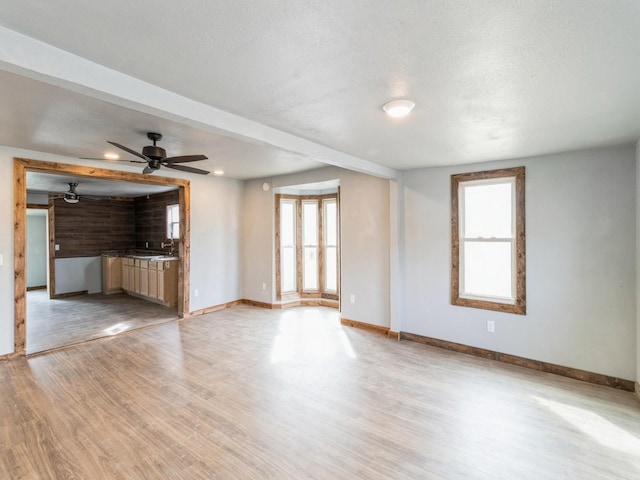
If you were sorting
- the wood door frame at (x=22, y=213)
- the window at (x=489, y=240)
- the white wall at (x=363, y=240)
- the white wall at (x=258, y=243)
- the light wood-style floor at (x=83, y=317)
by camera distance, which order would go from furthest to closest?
the white wall at (x=258, y=243)
the white wall at (x=363, y=240)
the light wood-style floor at (x=83, y=317)
the wood door frame at (x=22, y=213)
the window at (x=489, y=240)

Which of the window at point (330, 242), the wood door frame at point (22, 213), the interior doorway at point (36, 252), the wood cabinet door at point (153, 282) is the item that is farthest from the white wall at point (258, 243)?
the interior doorway at point (36, 252)

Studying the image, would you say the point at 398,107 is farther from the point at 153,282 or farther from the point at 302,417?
the point at 153,282

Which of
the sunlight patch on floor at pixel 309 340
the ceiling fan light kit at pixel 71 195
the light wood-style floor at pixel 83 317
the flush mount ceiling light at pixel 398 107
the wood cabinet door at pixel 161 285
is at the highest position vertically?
the ceiling fan light kit at pixel 71 195

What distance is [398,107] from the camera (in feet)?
7.30

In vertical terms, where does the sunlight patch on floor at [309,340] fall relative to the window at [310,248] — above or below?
below

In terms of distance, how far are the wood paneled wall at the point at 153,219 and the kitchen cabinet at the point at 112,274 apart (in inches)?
31.4

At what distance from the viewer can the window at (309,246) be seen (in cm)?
650

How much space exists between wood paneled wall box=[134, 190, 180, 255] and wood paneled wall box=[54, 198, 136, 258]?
9.3 inches

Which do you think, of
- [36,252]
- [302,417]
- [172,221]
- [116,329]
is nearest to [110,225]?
[172,221]

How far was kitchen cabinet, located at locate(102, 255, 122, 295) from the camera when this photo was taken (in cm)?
782

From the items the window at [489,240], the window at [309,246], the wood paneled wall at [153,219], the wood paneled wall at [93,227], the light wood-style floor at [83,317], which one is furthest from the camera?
the wood paneled wall at [153,219]

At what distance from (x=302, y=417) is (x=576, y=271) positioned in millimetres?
3115

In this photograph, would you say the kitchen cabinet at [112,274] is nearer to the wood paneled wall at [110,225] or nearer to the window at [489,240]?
the wood paneled wall at [110,225]

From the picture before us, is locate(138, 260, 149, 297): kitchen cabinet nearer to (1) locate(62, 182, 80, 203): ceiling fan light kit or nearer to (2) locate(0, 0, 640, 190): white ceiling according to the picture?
(1) locate(62, 182, 80, 203): ceiling fan light kit
